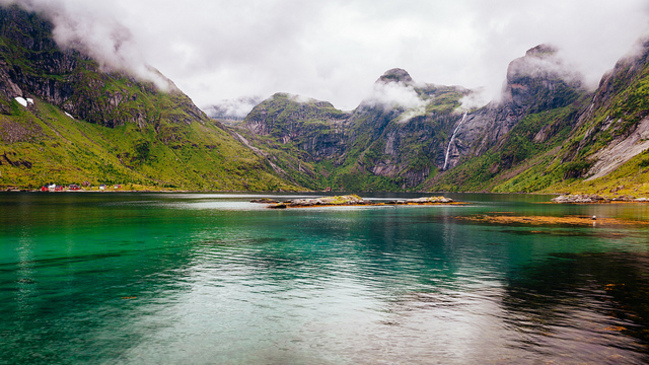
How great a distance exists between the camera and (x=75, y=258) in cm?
4159

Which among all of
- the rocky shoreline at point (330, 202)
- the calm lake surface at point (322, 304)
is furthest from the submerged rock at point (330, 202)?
the calm lake surface at point (322, 304)

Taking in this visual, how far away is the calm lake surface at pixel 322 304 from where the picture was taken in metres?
17.3

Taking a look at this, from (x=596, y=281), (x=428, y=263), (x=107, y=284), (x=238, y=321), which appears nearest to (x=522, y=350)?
(x=238, y=321)

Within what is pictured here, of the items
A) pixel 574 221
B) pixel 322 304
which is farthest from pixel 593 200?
pixel 322 304

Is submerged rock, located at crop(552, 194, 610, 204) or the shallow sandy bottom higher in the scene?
submerged rock, located at crop(552, 194, 610, 204)

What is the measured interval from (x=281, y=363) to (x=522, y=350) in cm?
1176

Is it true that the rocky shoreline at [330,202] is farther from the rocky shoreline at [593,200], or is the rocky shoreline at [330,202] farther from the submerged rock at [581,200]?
the rocky shoreline at [593,200]

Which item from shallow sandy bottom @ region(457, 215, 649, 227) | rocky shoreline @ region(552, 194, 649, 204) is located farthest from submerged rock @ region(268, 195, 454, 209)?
shallow sandy bottom @ region(457, 215, 649, 227)

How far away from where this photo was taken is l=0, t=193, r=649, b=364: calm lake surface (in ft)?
56.7

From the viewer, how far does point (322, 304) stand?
83.1 ft

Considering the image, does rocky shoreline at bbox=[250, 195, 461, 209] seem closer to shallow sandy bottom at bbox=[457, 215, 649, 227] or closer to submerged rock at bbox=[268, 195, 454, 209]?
submerged rock at bbox=[268, 195, 454, 209]

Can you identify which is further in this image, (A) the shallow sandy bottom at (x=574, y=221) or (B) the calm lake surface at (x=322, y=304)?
(A) the shallow sandy bottom at (x=574, y=221)

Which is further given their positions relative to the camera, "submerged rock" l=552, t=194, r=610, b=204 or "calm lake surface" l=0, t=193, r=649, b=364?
"submerged rock" l=552, t=194, r=610, b=204

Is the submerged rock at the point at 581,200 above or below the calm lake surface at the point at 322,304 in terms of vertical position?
above
